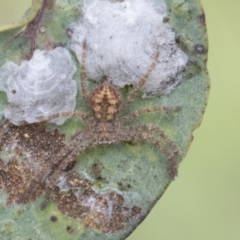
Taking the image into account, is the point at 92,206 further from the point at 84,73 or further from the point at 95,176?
the point at 84,73

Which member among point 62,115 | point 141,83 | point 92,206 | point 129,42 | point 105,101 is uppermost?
point 129,42

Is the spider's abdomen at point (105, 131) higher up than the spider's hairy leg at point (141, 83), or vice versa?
the spider's hairy leg at point (141, 83)

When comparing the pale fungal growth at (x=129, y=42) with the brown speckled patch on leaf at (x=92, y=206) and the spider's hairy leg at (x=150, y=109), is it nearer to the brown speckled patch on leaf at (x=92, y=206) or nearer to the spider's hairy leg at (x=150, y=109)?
the spider's hairy leg at (x=150, y=109)

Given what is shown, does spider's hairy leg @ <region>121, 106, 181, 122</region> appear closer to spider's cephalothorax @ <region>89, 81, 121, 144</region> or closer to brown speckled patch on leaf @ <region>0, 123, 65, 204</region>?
spider's cephalothorax @ <region>89, 81, 121, 144</region>

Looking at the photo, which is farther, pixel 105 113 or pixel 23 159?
pixel 105 113

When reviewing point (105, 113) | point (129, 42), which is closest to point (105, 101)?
point (105, 113)

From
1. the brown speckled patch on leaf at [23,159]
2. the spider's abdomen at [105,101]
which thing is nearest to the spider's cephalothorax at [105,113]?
the spider's abdomen at [105,101]

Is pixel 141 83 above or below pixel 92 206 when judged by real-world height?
above
